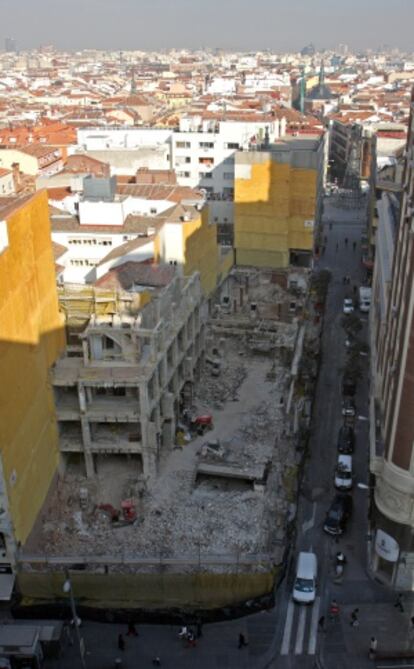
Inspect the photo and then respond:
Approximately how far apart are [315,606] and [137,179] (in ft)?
173

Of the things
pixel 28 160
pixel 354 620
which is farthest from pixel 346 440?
pixel 28 160

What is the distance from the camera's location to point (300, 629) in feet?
101

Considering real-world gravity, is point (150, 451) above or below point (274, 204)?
below

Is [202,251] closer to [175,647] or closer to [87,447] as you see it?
[87,447]

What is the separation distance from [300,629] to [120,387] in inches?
652

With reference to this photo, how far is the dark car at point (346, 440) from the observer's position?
43.0 metres

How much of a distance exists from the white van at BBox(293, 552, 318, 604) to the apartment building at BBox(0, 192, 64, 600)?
13.9m

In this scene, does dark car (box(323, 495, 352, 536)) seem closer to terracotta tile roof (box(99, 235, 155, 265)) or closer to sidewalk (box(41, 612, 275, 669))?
sidewalk (box(41, 612, 275, 669))

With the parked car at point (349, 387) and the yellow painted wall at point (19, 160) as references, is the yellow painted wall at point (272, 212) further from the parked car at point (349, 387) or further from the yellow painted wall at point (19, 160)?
the yellow painted wall at point (19, 160)

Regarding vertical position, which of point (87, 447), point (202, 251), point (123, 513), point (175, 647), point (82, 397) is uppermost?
point (202, 251)

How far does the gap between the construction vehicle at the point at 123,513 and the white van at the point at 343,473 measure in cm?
1254

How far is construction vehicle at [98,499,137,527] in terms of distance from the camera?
119 ft

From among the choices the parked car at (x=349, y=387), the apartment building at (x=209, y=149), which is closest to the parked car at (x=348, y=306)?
the parked car at (x=349, y=387)

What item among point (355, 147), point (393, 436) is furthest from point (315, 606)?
point (355, 147)
